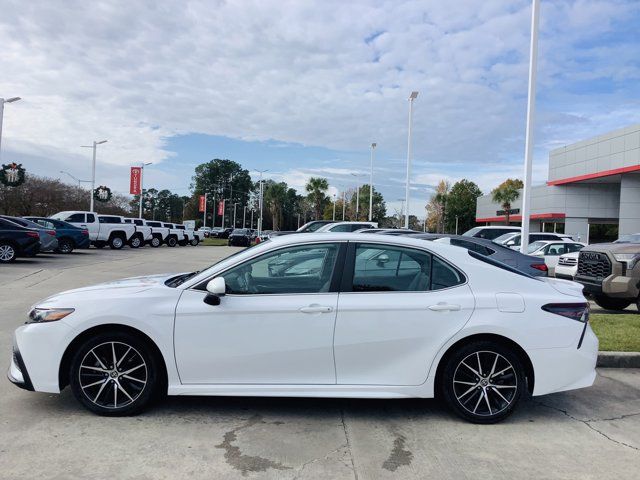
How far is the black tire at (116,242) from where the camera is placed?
31.0 metres

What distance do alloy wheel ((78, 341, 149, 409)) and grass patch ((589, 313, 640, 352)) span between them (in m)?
5.46

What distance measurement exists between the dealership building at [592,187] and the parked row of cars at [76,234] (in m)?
29.8

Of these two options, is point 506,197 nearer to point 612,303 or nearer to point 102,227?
point 102,227

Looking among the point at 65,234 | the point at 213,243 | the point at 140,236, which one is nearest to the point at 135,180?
the point at 213,243

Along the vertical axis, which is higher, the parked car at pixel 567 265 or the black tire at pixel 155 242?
the parked car at pixel 567 265

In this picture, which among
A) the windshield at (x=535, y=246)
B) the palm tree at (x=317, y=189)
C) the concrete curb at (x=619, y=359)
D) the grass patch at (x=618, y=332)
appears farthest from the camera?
the palm tree at (x=317, y=189)

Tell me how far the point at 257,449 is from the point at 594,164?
39970 millimetres

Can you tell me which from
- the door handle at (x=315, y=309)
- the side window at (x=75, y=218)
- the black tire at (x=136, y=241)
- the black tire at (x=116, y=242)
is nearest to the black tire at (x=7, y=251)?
the side window at (x=75, y=218)

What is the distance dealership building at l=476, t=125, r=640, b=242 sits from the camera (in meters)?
34.1

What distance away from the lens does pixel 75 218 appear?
29.1m

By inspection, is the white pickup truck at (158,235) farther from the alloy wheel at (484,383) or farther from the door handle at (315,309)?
the alloy wheel at (484,383)

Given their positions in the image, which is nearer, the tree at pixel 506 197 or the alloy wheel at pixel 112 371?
the alloy wheel at pixel 112 371

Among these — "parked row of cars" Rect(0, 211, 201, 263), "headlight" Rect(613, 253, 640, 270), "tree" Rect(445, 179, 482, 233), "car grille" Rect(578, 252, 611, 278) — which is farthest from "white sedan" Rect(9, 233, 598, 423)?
"tree" Rect(445, 179, 482, 233)

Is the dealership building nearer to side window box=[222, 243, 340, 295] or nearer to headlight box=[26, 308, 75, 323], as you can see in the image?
side window box=[222, 243, 340, 295]
